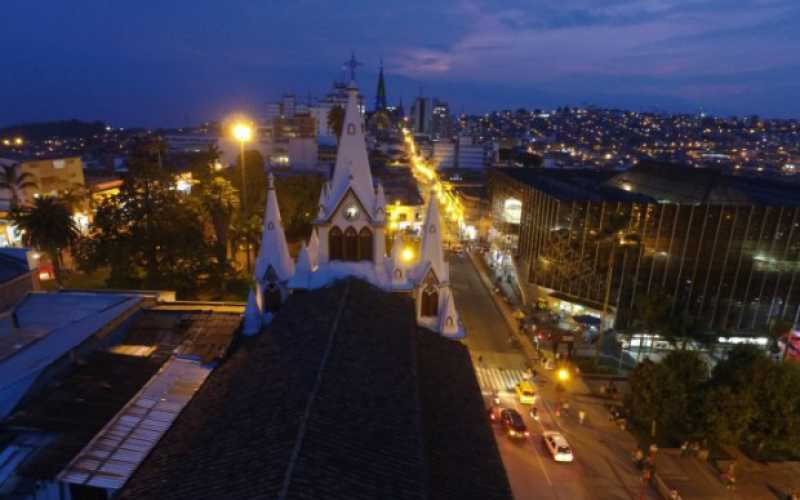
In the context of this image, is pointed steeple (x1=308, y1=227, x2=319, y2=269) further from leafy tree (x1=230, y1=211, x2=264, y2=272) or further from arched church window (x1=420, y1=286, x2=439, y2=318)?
leafy tree (x1=230, y1=211, x2=264, y2=272)

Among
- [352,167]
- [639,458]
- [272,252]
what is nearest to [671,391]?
[639,458]

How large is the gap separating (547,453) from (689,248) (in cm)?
2402

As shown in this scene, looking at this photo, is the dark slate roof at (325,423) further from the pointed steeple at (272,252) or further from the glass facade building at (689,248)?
the glass facade building at (689,248)

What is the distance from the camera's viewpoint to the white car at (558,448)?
2658cm

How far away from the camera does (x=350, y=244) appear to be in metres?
26.8

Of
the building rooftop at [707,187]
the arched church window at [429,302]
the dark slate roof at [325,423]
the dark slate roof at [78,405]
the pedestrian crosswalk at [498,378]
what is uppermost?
the building rooftop at [707,187]

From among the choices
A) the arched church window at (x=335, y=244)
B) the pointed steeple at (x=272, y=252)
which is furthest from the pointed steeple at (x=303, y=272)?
the arched church window at (x=335, y=244)

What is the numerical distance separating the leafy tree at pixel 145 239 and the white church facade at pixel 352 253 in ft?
56.3

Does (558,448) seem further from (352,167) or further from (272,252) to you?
(272,252)

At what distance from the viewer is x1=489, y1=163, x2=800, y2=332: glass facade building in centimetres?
3941

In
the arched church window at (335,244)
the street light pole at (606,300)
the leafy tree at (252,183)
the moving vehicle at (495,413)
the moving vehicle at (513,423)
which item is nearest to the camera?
the arched church window at (335,244)

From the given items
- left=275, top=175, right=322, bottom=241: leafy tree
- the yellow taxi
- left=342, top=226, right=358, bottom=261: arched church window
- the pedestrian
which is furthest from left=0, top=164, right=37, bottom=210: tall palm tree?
the pedestrian

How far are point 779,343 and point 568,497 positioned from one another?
27011mm

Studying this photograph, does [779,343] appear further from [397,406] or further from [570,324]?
[397,406]
